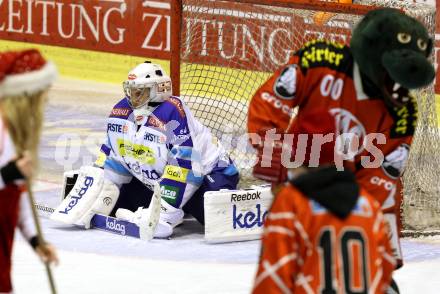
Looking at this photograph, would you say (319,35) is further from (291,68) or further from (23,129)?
(23,129)

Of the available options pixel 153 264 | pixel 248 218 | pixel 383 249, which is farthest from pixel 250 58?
pixel 383 249

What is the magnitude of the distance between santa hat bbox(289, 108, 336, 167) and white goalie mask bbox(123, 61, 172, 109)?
6.38ft

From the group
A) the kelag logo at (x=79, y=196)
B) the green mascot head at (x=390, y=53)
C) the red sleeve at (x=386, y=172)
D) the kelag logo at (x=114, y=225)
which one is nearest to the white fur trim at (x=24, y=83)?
the green mascot head at (x=390, y=53)

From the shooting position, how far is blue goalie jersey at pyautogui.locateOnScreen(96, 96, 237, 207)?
566 cm

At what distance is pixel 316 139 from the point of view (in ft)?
11.8

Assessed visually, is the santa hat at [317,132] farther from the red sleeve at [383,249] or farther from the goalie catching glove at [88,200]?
the goalie catching glove at [88,200]

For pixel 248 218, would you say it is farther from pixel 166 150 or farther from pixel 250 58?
pixel 250 58

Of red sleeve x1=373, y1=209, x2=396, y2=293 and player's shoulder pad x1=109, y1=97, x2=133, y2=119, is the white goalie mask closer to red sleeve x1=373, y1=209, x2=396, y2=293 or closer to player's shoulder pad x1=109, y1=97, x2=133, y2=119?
player's shoulder pad x1=109, y1=97, x2=133, y2=119

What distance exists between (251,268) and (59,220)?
3.64 feet

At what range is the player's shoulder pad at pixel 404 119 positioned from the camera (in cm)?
383

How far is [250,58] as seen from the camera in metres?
7.30

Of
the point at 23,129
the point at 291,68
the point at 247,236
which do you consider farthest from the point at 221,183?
the point at 23,129

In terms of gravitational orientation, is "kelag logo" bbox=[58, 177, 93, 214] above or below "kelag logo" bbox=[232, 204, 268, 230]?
above

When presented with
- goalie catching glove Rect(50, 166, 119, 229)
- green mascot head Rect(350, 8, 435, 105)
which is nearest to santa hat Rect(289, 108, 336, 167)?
green mascot head Rect(350, 8, 435, 105)
